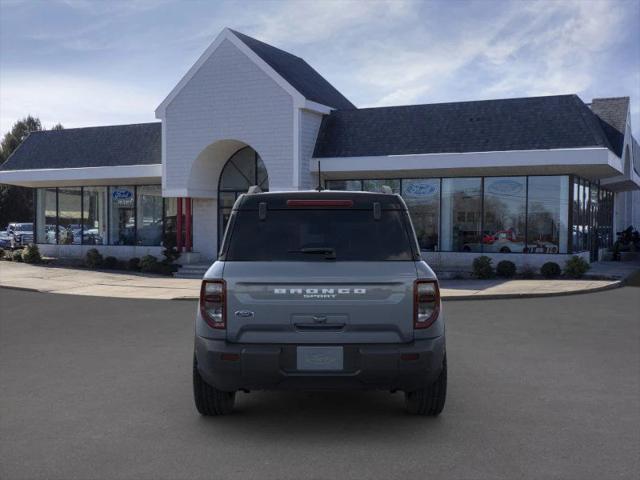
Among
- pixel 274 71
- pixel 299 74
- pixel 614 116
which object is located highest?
pixel 299 74

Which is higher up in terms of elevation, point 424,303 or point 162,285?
point 424,303

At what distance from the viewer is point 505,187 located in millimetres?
23156

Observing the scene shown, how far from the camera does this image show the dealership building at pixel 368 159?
22.0 meters

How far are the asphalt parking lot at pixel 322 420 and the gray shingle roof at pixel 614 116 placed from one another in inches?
659

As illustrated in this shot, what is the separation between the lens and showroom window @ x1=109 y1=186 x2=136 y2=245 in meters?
28.8

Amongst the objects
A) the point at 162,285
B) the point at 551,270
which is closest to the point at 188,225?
the point at 162,285

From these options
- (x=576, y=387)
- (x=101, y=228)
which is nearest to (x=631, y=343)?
(x=576, y=387)

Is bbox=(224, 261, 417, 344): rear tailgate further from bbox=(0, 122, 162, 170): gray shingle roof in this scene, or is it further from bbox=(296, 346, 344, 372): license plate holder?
bbox=(0, 122, 162, 170): gray shingle roof

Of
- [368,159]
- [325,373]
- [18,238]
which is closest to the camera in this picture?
[325,373]

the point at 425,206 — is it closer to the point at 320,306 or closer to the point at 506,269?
the point at 506,269

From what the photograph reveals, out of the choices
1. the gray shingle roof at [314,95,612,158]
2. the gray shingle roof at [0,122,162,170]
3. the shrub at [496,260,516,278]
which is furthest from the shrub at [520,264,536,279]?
the gray shingle roof at [0,122,162,170]

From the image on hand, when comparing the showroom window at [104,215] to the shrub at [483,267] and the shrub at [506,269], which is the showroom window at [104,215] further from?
the shrub at [506,269]

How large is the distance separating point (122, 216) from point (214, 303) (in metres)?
25.0

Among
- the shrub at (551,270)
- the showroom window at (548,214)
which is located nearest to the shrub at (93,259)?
the showroom window at (548,214)
